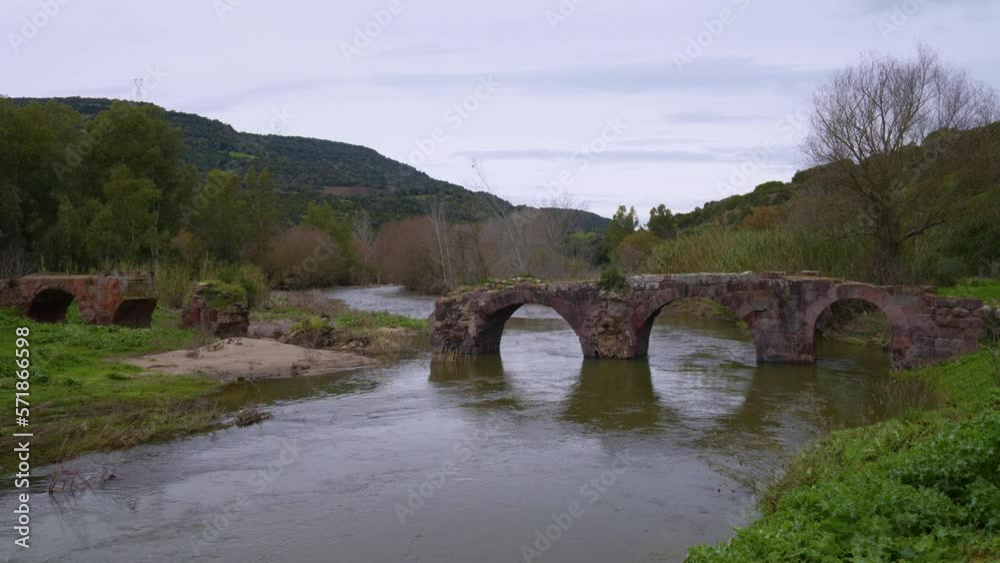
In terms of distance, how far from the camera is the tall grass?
26.8 meters

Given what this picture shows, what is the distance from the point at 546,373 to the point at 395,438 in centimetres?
757

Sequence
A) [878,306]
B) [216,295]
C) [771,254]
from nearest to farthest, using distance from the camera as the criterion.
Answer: [878,306] < [216,295] < [771,254]

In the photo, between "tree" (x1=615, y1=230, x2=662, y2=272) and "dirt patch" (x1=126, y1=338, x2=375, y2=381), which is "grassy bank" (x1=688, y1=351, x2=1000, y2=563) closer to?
"dirt patch" (x1=126, y1=338, x2=375, y2=381)

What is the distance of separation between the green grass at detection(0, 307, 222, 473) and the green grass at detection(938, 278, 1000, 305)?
57.0 feet

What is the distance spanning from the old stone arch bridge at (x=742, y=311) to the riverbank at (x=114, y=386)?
2.94 meters

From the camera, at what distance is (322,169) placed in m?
92.3

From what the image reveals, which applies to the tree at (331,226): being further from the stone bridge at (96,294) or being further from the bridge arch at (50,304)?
the stone bridge at (96,294)

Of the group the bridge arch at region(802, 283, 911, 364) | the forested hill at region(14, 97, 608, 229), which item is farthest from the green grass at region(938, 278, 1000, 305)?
the forested hill at region(14, 97, 608, 229)

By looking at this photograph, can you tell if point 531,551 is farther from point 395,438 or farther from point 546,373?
point 546,373

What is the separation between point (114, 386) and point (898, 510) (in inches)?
565

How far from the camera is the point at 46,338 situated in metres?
20.3

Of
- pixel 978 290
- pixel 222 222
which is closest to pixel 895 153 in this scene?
pixel 978 290

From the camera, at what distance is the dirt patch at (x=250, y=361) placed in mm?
19203

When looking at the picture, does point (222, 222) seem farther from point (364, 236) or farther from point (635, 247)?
point (635, 247)
